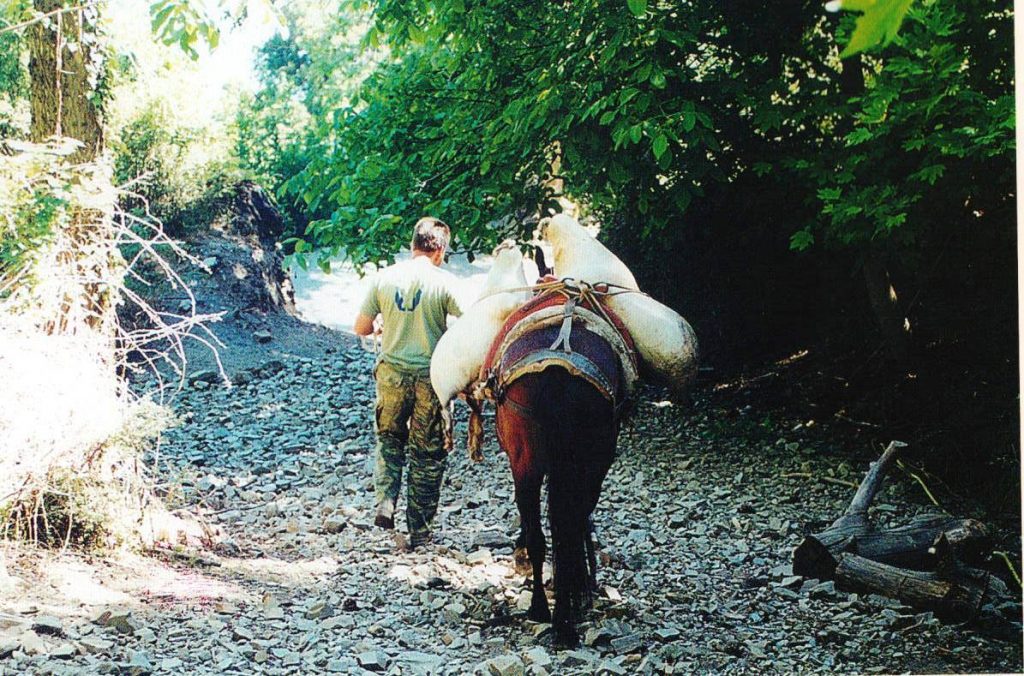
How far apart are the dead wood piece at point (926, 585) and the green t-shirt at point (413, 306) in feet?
4.42

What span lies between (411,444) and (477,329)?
63cm

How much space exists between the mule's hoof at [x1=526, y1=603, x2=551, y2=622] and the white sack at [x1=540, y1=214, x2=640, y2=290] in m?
0.85

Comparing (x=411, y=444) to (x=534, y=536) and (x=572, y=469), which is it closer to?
(x=534, y=536)

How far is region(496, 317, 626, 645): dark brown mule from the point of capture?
216 cm

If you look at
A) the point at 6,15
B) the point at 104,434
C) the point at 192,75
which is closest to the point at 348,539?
the point at 104,434

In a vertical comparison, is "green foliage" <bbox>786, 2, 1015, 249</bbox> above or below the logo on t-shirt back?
above

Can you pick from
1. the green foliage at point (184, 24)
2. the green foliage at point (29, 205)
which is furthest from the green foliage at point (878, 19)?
the green foliage at point (29, 205)

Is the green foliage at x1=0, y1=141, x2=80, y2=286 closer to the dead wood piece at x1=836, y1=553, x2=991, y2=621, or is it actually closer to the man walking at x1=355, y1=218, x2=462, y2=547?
the man walking at x1=355, y1=218, x2=462, y2=547

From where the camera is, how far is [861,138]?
2.58m

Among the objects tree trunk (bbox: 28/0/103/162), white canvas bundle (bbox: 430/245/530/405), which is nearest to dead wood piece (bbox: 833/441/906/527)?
white canvas bundle (bbox: 430/245/530/405)

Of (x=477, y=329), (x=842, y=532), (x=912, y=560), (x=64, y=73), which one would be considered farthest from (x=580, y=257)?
(x=64, y=73)

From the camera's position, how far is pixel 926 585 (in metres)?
2.33

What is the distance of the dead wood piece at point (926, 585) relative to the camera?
230cm

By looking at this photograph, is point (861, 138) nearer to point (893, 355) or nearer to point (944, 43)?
point (944, 43)
